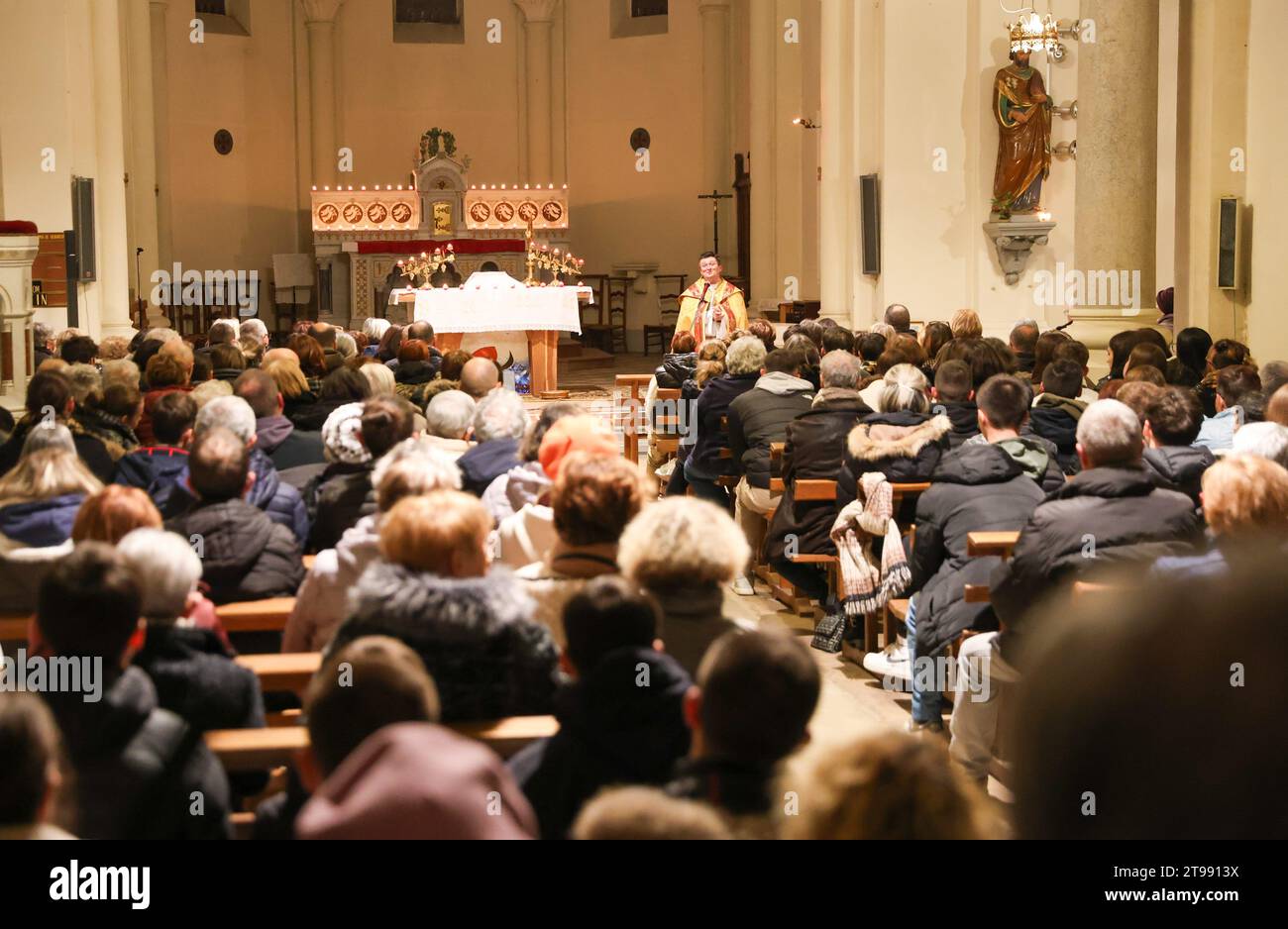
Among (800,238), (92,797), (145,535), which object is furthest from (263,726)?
(800,238)

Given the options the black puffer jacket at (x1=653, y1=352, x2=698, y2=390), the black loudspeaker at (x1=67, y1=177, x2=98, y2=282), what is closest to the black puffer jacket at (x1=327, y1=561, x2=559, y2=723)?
the black puffer jacket at (x1=653, y1=352, x2=698, y2=390)

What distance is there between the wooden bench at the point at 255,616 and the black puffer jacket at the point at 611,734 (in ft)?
5.60

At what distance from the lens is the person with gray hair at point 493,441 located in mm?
6008

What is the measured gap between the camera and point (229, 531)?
190 inches

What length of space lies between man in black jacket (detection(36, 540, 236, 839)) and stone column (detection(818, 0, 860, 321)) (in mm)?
12606

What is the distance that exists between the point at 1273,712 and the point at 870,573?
4.95m

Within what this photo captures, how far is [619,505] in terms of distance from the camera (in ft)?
14.5

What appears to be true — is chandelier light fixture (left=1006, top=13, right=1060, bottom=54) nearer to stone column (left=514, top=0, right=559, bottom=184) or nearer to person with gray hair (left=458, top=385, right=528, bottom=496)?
person with gray hair (left=458, top=385, right=528, bottom=496)

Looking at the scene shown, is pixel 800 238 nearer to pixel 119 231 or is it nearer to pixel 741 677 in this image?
pixel 119 231

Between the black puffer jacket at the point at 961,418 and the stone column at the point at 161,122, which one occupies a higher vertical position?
the stone column at the point at 161,122

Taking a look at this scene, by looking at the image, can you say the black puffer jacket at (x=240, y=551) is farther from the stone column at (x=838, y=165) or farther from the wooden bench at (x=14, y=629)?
the stone column at (x=838, y=165)

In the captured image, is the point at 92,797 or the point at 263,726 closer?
the point at 92,797

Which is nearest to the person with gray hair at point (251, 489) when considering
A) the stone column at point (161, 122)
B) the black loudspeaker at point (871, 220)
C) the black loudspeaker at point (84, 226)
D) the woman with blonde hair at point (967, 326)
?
the woman with blonde hair at point (967, 326)

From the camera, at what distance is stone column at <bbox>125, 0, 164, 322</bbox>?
18.4m
